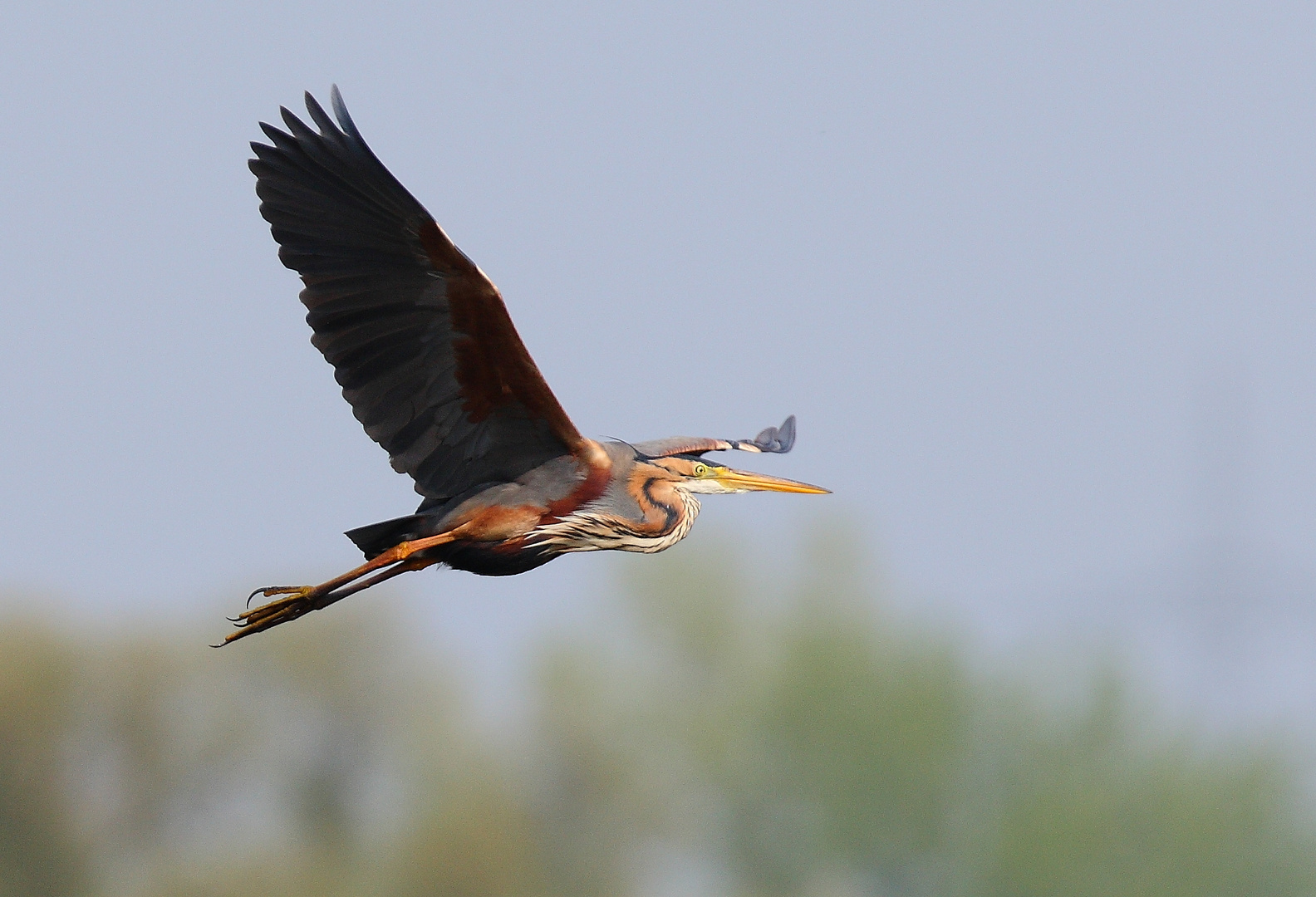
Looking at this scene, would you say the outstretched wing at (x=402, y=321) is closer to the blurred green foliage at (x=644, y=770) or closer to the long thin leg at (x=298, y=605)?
the long thin leg at (x=298, y=605)

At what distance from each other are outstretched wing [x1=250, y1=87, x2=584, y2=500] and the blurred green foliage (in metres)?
15.9

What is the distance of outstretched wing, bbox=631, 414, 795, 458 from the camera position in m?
8.51

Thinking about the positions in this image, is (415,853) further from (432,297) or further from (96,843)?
(432,297)

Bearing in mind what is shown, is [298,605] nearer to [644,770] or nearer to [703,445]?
[703,445]

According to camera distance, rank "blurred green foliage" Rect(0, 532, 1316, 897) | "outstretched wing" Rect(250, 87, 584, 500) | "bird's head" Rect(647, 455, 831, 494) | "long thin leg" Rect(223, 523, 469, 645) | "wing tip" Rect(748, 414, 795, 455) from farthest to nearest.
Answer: "blurred green foliage" Rect(0, 532, 1316, 897) < "wing tip" Rect(748, 414, 795, 455) < "bird's head" Rect(647, 455, 831, 494) < "long thin leg" Rect(223, 523, 469, 645) < "outstretched wing" Rect(250, 87, 584, 500)

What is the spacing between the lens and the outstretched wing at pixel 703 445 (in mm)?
8508

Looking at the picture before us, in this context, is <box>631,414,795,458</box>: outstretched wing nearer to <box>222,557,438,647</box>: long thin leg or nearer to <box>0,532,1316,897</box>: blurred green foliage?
<box>222,557,438,647</box>: long thin leg

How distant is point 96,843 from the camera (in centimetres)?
2631

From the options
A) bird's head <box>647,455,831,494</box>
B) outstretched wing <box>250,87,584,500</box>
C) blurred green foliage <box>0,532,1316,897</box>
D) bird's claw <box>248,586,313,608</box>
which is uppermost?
outstretched wing <box>250,87,584,500</box>

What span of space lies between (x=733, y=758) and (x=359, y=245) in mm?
28063

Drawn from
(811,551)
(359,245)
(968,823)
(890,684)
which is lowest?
(968,823)

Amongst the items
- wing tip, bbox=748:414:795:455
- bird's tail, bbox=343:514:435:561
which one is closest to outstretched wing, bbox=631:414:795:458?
wing tip, bbox=748:414:795:455

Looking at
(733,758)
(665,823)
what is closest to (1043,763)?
(733,758)

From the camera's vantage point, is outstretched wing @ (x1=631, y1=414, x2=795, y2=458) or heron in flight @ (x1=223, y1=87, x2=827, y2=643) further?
outstretched wing @ (x1=631, y1=414, x2=795, y2=458)
